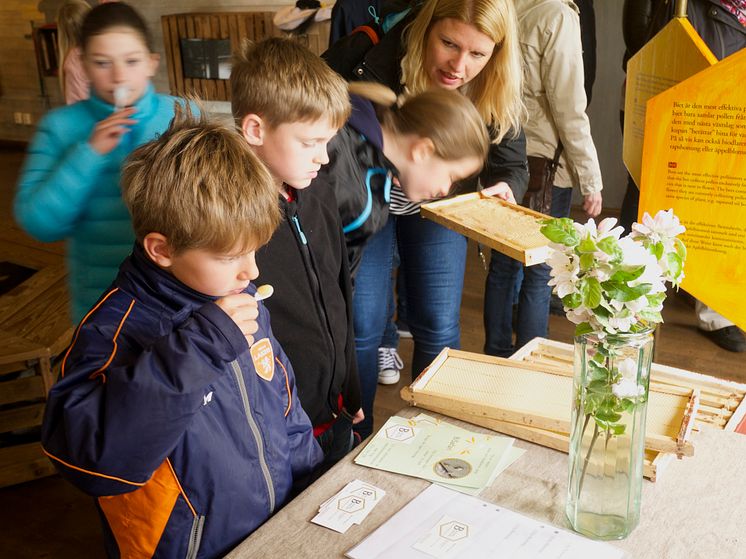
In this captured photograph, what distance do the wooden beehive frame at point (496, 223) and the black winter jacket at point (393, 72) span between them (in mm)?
159

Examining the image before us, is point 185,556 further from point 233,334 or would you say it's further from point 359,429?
point 359,429

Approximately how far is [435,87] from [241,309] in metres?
1.04

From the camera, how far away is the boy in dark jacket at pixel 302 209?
1.42 metres

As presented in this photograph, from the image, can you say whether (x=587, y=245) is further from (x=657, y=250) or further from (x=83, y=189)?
(x=83, y=189)

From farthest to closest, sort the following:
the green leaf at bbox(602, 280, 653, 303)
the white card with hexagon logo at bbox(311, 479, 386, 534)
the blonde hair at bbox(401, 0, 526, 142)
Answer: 1. the blonde hair at bbox(401, 0, 526, 142)
2. the white card with hexagon logo at bbox(311, 479, 386, 534)
3. the green leaf at bbox(602, 280, 653, 303)

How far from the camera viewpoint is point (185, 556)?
1113 mm

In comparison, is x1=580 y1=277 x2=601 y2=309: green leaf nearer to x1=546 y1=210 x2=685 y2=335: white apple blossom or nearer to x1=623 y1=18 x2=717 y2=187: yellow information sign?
x1=546 y1=210 x2=685 y2=335: white apple blossom

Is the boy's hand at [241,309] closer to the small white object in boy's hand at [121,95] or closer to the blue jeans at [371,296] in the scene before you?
the small white object in boy's hand at [121,95]

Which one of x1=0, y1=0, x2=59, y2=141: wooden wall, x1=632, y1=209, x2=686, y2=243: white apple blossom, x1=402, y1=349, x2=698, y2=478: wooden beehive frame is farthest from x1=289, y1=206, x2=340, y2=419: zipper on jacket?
x1=0, y1=0, x2=59, y2=141: wooden wall

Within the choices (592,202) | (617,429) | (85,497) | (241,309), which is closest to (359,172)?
(241,309)

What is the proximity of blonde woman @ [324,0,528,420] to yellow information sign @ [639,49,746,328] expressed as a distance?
398mm

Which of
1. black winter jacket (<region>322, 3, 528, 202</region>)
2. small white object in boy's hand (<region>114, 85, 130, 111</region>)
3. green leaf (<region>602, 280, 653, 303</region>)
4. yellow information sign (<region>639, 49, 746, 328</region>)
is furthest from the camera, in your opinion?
black winter jacket (<region>322, 3, 528, 202</region>)

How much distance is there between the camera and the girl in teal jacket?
149 centimetres

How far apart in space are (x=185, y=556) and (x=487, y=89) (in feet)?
4.59
